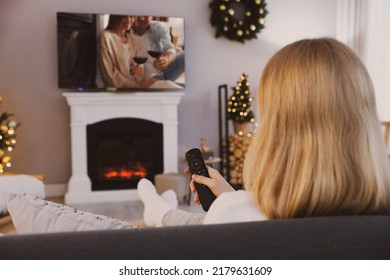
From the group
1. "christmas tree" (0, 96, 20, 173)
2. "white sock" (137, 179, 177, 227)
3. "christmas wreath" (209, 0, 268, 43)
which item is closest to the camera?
"white sock" (137, 179, 177, 227)

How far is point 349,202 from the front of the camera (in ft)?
2.95

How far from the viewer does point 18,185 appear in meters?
2.12

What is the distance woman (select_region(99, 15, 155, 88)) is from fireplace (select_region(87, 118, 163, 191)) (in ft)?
1.42

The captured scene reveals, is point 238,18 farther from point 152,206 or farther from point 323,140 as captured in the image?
point 323,140

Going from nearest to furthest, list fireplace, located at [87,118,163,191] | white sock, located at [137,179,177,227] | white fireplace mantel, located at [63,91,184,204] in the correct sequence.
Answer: white sock, located at [137,179,177,227] < white fireplace mantel, located at [63,91,184,204] < fireplace, located at [87,118,163,191]

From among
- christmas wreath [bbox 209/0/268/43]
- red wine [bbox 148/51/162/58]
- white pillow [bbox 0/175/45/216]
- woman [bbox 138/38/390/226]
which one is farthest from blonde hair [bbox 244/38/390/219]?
christmas wreath [bbox 209/0/268/43]

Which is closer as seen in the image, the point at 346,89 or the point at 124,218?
the point at 346,89

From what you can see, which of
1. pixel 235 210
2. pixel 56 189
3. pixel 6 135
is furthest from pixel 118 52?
pixel 235 210

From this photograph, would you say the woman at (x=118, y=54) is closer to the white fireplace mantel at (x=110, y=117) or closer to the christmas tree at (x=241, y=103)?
the white fireplace mantel at (x=110, y=117)

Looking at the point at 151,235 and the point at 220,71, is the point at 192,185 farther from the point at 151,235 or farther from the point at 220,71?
the point at 220,71

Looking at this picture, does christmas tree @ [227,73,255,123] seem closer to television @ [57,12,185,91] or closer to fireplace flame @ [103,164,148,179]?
television @ [57,12,185,91]

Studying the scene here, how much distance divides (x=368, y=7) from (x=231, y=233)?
5.12 metres

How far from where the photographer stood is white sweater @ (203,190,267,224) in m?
0.96
